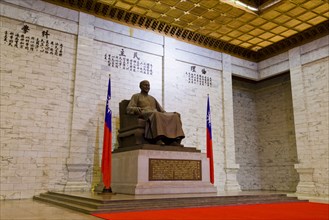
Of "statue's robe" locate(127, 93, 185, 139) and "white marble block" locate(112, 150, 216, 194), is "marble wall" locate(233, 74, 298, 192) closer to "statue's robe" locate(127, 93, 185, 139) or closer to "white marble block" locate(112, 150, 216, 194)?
"white marble block" locate(112, 150, 216, 194)

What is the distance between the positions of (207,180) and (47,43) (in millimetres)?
4801

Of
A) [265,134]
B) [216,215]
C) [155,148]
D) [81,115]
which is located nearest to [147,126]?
[155,148]

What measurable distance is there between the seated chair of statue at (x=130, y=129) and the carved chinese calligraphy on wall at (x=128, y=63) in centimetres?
166

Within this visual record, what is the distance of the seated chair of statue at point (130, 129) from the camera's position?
6.16 m

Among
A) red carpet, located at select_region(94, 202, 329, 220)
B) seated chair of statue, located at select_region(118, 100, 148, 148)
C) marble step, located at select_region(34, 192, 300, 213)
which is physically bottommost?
red carpet, located at select_region(94, 202, 329, 220)

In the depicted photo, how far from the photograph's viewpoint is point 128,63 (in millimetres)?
8391

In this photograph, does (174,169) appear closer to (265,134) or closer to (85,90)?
(85,90)

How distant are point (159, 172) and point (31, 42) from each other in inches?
165

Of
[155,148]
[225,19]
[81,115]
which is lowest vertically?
[155,148]

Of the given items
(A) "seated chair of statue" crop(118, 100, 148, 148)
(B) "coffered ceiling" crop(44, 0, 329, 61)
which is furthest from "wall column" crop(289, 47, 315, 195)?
(A) "seated chair of statue" crop(118, 100, 148, 148)

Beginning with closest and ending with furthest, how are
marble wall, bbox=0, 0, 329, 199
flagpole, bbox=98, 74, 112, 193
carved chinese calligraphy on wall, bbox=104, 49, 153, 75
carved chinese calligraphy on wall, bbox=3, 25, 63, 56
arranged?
flagpole, bbox=98, 74, 112, 193 → marble wall, bbox=0, 0, 329, 199 → carved chinese calligraphy on wall, bbox=3, 25, 63, 56 → carved chinese calligraphy on wall, bbox=104, 49, 153, 75

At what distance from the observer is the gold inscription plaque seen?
5.75 meters

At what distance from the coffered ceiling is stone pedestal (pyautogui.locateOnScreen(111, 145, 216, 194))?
153 inches

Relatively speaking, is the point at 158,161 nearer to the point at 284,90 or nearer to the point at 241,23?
the point at 241,23
